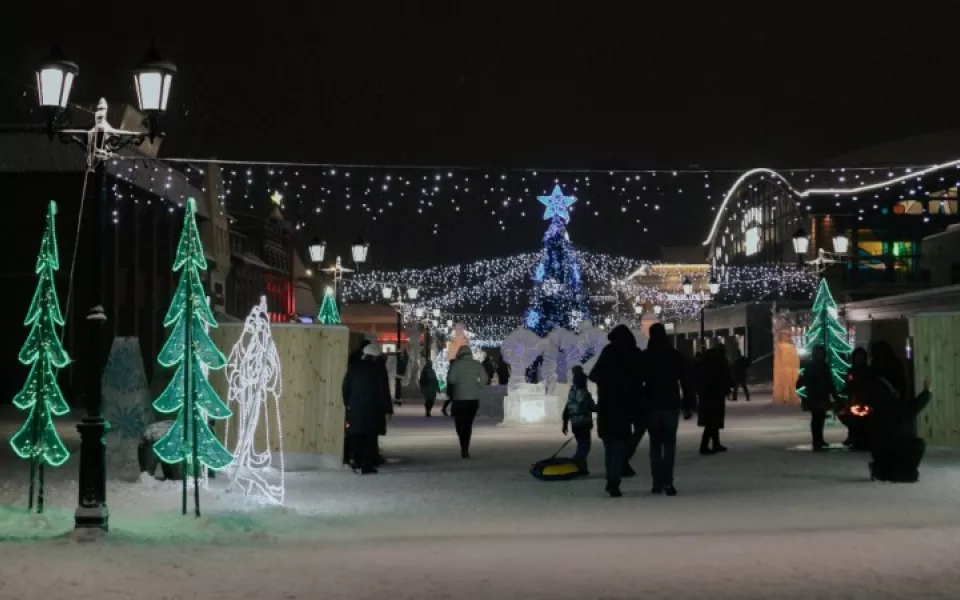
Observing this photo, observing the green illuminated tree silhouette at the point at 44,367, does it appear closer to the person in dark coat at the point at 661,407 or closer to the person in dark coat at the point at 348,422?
the person in dark coat at the point at 348,422

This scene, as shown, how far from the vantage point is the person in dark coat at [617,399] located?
45.9 feet

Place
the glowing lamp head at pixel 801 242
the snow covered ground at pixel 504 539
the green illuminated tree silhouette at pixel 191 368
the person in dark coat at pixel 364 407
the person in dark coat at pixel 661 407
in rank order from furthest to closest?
the glowing lamp head at pixel 801 242 < the person in dark coat at pixel 364 407 < the person in dark coat at pixel 661 407 < the green illuminated tree silhouette at pixel 191 368 < the snow covered ground at pixel 504 539

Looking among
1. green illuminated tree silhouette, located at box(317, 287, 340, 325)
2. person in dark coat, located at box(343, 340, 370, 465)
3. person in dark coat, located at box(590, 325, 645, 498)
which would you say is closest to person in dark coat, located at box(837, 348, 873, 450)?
person in dark coat, located at box(590, 325, 645, 498)

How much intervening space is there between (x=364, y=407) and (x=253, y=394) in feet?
5.47

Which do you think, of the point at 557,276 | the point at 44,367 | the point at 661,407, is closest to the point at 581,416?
the point at 661,407

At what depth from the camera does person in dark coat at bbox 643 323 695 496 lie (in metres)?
14.2

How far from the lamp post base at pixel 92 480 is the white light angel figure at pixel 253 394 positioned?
364 cm

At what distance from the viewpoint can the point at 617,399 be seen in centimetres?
1409

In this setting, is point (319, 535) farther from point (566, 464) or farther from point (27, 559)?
point (566, 464)

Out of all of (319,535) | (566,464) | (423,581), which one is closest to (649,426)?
(566,464)

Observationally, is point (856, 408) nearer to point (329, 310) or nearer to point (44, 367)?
point (44, 367)

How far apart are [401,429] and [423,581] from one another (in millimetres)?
19749

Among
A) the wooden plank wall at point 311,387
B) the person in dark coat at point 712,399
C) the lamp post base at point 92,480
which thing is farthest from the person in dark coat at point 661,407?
the lamp post base at point 92,480

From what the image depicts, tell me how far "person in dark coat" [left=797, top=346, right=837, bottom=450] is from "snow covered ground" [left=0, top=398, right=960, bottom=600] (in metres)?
2.51
